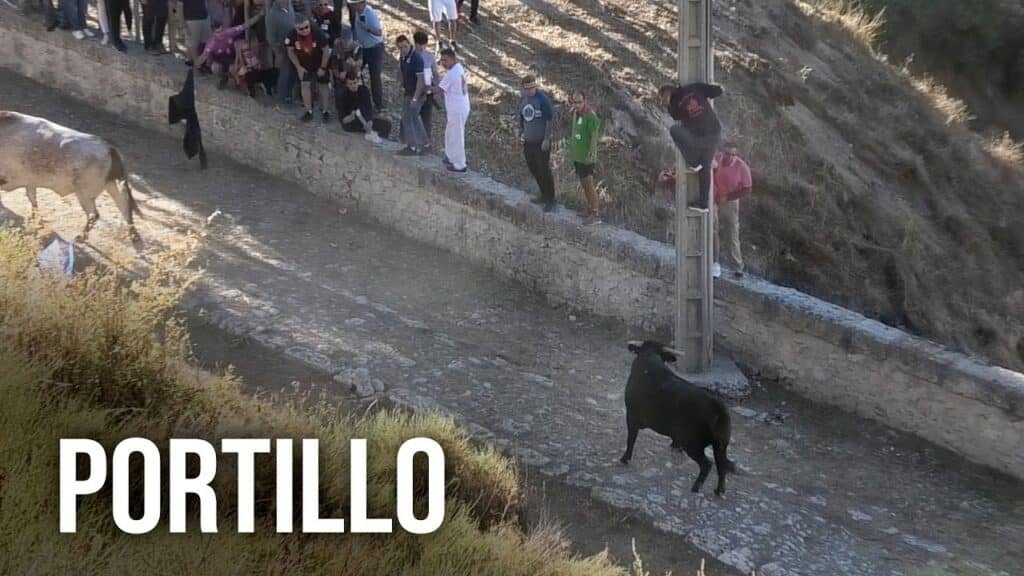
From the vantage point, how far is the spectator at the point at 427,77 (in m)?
11.8

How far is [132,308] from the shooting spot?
723cm

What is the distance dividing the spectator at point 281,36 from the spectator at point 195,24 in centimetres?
109

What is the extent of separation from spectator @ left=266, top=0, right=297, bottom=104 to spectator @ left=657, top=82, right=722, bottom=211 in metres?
4.97

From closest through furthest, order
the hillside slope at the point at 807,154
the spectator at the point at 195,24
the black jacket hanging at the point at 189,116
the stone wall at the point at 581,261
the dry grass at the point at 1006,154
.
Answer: the stone wall at the point at 581,261
the black jacket hanging at the point at 189,116
the spectator at the point at 195,24
the hillside slope at the point at 807,154
the dry grass at the point at 1006,154

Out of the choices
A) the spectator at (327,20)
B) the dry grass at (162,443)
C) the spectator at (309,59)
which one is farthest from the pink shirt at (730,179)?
the spectator at (327,20)

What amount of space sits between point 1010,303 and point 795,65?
4.92m

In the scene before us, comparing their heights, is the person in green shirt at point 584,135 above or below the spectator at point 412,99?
above

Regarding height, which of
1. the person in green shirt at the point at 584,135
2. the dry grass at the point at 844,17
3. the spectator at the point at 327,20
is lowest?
the dry grass at the point at 844,17

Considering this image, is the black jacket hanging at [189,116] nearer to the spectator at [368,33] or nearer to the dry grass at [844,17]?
the spectator at [368,33]

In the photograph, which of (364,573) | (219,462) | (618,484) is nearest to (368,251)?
(618,484)

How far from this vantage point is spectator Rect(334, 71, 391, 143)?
12.3 metres

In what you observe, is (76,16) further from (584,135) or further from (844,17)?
(844,17)

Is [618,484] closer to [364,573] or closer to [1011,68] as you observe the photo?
[364,573]

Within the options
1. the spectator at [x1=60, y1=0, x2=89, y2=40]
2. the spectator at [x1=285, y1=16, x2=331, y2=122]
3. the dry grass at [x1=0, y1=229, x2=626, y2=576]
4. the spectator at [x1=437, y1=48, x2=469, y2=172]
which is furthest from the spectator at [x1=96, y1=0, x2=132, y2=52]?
the dry grass at [x1=0, y1=229, x2=626, y2=576]
